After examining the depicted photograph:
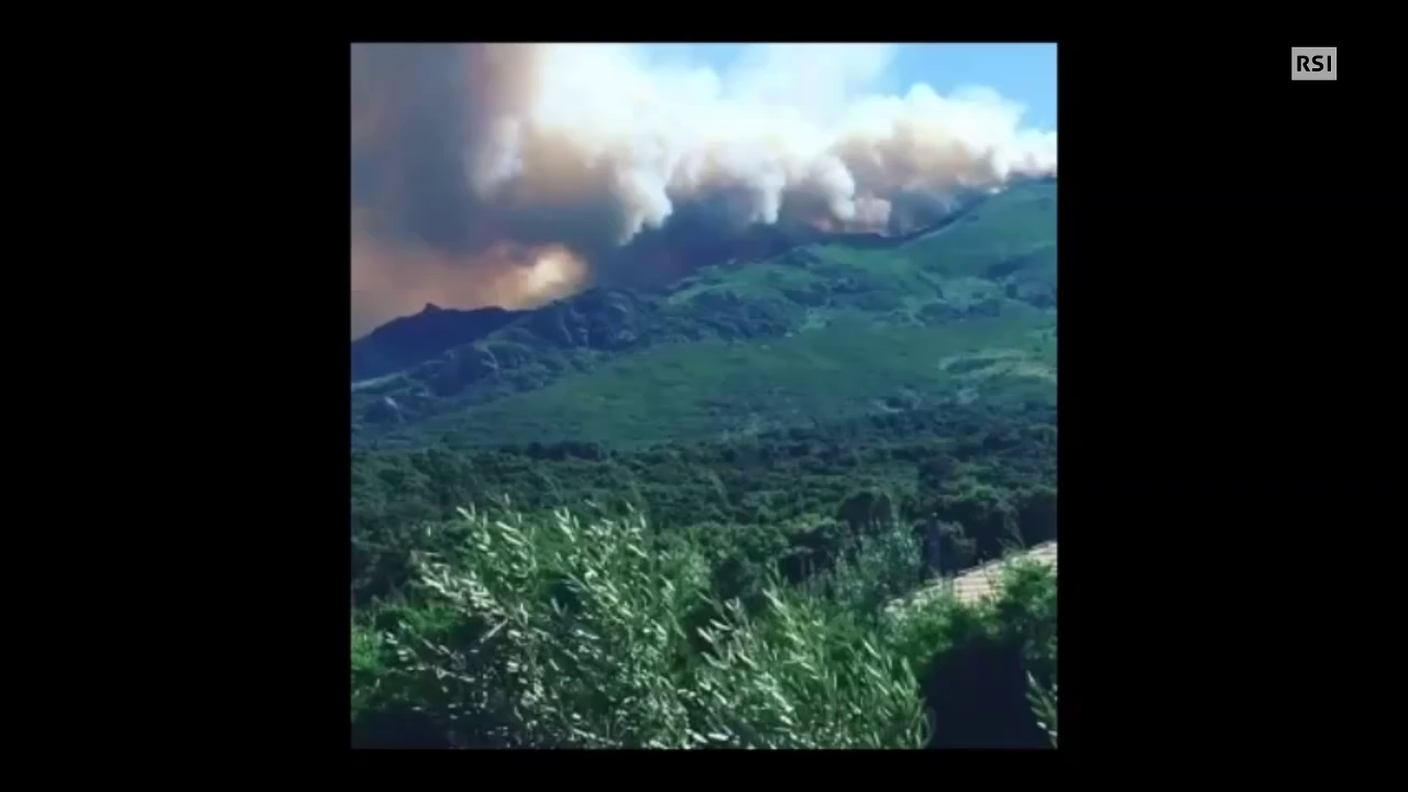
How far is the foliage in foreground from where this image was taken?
409cm

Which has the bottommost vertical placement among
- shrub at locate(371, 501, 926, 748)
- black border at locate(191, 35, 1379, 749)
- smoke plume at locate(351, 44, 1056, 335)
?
shrub at locate(371, 501, 926, 748)

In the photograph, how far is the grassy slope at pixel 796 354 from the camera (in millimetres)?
4195

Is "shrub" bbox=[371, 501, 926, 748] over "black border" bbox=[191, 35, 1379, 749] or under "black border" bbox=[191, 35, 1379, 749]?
under

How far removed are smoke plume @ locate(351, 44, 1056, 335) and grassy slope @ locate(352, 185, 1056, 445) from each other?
0.12 m
